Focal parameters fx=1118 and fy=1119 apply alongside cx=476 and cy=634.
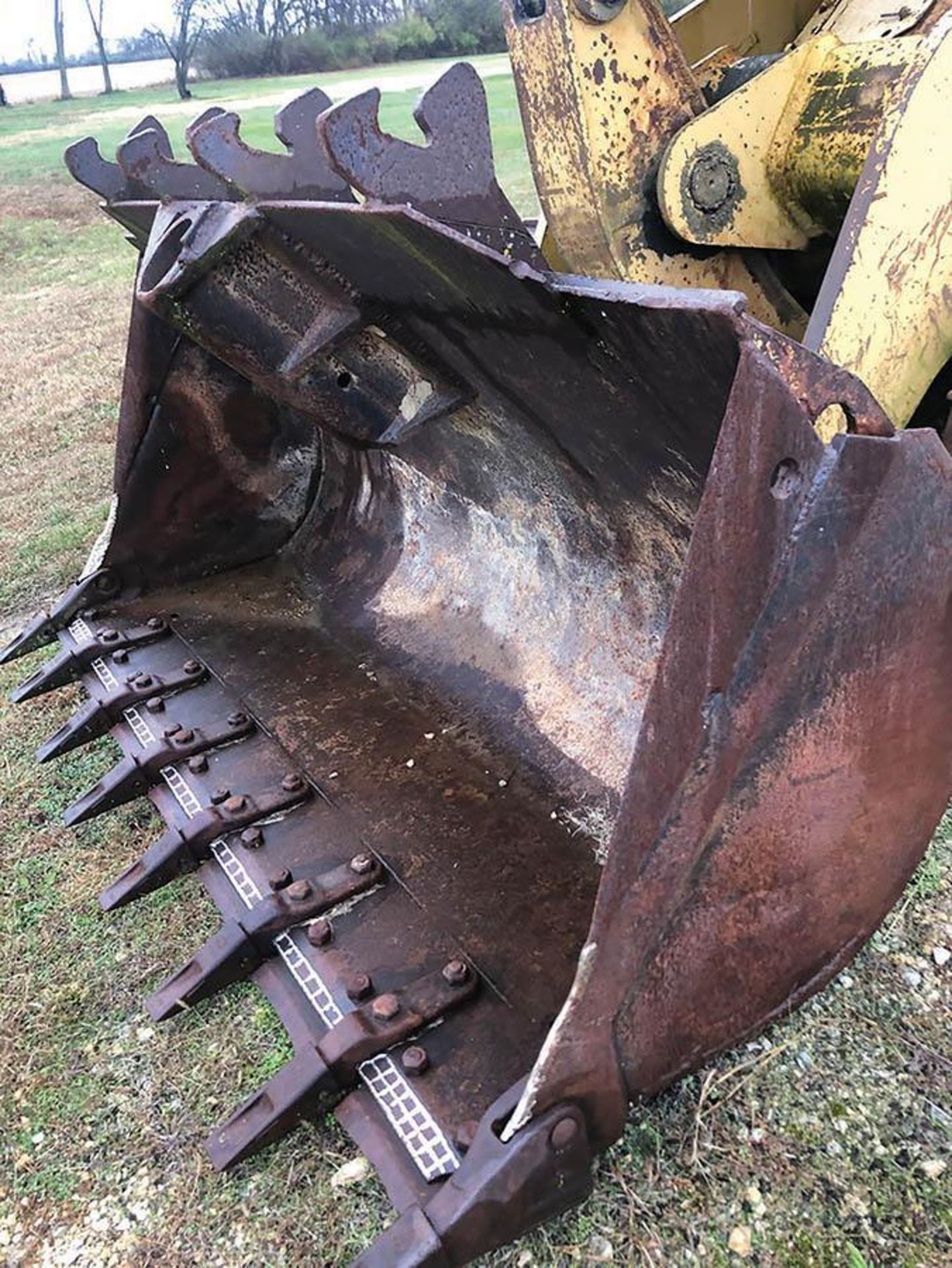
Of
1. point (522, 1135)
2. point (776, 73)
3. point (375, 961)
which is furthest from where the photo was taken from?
point (776, 73)

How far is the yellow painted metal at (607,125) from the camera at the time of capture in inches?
83.6

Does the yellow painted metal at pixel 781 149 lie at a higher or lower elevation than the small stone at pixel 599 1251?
higher

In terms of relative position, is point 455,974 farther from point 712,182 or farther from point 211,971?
point 712,182

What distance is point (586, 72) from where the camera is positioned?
2131 millimetres

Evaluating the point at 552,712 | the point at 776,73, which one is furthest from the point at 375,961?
the point at 776,73

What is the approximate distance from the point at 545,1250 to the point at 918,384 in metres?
1.64

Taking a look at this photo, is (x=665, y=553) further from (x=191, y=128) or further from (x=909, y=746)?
(x=191, y=128)

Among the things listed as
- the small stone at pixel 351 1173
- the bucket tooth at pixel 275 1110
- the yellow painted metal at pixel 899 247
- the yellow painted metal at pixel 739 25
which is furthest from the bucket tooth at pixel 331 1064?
the yellow painted metal at pixel 739 25

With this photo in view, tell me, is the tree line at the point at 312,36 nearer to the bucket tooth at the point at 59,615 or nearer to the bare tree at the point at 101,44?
the bare tree at the point at 101,44

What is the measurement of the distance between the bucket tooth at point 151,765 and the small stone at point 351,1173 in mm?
1015

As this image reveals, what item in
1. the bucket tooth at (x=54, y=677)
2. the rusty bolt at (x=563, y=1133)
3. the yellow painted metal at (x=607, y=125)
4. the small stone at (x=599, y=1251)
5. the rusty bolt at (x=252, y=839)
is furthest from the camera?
the bucket tooth at (x=54, y=677)

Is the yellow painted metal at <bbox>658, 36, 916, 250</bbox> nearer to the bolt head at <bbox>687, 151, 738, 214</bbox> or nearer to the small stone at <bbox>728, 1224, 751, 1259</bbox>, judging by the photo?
the bolt head at <bbox>687, 151, 738, 214</bbox>

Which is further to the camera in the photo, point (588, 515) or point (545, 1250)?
point (588, 515)

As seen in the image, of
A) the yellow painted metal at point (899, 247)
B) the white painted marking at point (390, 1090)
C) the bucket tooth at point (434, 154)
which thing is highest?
the bucket tooth at point (434, 154)
